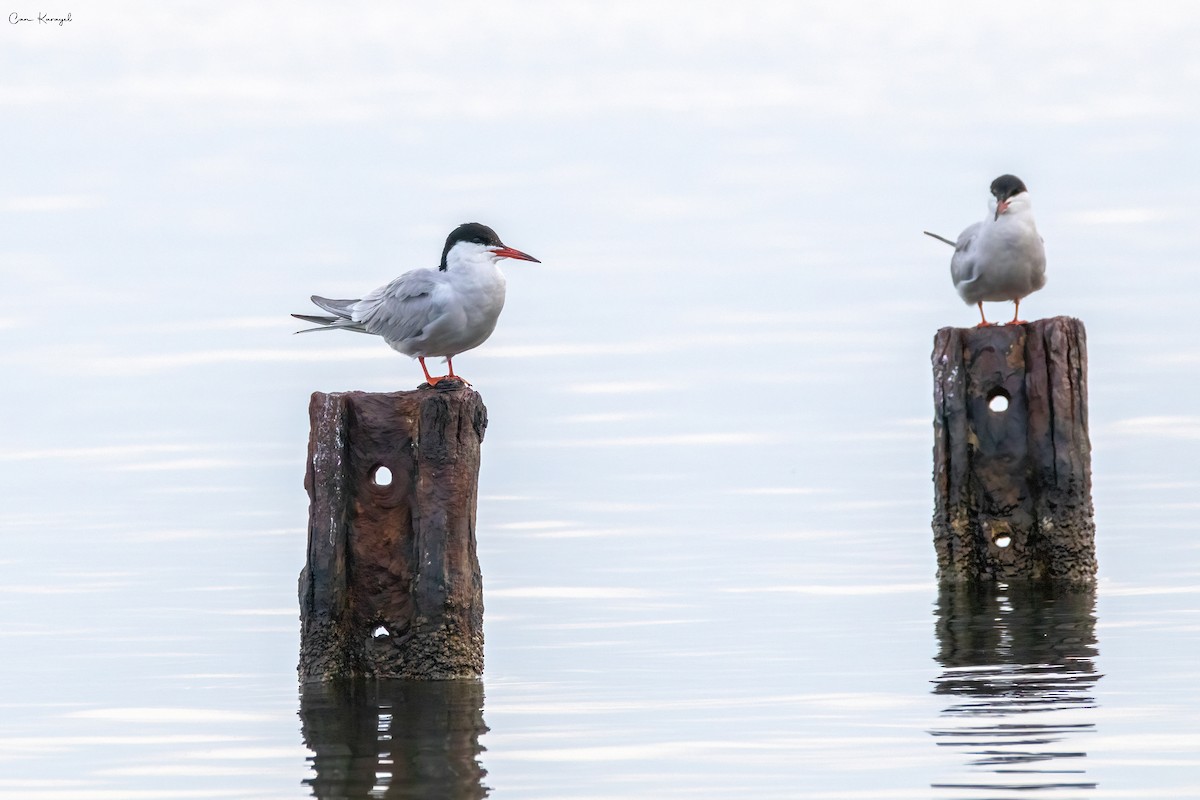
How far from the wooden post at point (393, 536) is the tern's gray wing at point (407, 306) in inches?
32.0

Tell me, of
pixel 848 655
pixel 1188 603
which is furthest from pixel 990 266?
pixel 848 655

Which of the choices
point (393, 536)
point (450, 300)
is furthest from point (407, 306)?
point (393, 536)

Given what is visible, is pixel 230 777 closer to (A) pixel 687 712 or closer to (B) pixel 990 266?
(A) pixel 687 712

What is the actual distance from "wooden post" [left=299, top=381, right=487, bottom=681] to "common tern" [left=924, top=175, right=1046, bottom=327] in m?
4.23

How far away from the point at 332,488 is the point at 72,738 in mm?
1540

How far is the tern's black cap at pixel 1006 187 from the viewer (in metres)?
14.1

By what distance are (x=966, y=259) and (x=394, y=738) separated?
5.61 metres

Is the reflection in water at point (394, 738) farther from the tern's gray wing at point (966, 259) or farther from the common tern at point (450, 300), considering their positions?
the tern's gray wing at point (966, 259)

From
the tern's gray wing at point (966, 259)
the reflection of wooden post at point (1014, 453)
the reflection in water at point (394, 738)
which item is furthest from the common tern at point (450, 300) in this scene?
the tern's gray wing at point (966, 259)

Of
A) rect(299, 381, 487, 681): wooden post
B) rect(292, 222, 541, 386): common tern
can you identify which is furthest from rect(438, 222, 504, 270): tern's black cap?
rect(299, 381, 487, 681): wooden post

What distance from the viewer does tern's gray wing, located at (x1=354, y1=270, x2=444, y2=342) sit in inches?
461

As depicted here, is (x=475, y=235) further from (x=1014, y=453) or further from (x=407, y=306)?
(x=1014, y=453)

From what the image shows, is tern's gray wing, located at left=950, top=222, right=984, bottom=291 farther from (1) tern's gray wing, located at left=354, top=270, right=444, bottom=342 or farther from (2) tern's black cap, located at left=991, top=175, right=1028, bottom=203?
(1) tern's gray wing, located at left=354, top=270, right=444, bottom=342

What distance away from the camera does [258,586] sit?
47.8 feet
